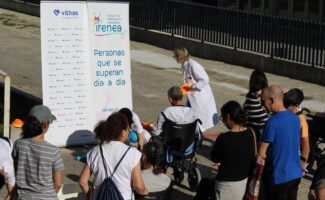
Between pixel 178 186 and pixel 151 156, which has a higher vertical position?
pixel 151 156

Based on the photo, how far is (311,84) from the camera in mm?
19453

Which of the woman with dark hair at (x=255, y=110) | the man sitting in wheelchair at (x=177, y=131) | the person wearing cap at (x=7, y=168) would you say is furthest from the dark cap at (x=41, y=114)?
the woman with dark hair at (x=255, y=110)

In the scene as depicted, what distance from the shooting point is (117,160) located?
21.8 ft

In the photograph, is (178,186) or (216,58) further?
(216,58)

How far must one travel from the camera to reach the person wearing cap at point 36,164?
22.2ft

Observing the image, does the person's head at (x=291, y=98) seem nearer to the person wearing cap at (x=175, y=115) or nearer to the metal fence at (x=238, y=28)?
the person wearing cap at (x=175, y=115)

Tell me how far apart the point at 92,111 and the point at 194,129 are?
2919 mm

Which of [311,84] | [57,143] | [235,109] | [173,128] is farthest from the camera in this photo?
[311,84]

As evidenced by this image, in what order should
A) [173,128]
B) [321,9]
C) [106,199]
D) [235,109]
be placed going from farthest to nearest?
[321,9], [173,128], [235,109], [106,199]

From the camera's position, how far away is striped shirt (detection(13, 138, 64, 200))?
22.2 ft

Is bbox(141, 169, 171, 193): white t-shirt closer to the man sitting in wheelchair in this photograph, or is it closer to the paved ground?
the man sitting in wheelchair

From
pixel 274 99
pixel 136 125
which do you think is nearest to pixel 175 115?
pixel 136 125

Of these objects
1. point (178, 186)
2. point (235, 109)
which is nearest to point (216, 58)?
point (178, 186)

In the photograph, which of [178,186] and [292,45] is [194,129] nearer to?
[178,186]
